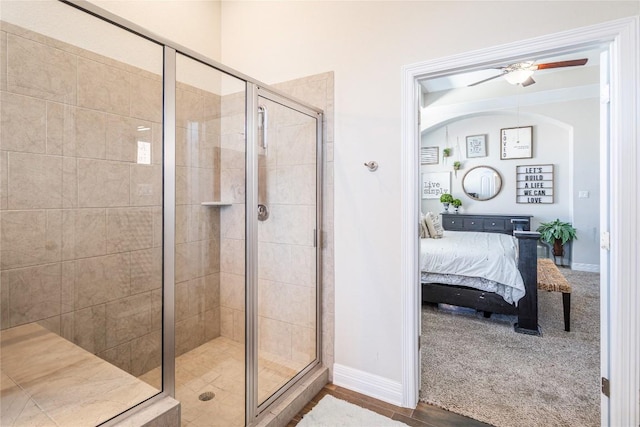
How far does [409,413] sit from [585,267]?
5.56m

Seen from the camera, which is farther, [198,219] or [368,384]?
[368,384]

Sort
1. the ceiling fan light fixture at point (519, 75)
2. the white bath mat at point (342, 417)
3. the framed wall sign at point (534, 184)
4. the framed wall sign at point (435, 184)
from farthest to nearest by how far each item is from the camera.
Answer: the framed wall sign at point (435, 184) → the framed wall sign at point (534, 184) → the ceiling fan light fixture at point (519, 75) → the white bath mat at point (342, 417)

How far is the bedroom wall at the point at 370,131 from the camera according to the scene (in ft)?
6.39

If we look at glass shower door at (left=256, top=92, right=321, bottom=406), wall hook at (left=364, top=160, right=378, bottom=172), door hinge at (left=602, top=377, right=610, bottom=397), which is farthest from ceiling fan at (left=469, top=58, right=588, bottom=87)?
door hinge at (left=602, top=377, right=610, bottom=397)

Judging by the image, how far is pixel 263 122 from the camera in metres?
1.98

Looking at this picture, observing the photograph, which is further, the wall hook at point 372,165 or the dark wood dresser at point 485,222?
the dark wood dresser at point 485,222

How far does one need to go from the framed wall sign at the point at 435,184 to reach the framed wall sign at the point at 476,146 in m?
0.62

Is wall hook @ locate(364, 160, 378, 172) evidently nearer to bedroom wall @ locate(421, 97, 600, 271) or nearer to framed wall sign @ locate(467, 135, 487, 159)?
bedroom wall @ locate(421, 97, 600, 271)

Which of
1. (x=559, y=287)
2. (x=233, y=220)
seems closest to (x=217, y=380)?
(x=233, y=220)

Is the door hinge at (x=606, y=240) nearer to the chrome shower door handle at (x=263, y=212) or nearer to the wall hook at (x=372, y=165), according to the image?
the wall hook at (x=372, y=165)

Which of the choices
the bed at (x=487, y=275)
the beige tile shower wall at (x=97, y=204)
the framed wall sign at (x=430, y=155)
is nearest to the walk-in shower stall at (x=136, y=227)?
the beige tile shower wall at (x=97, y=204)

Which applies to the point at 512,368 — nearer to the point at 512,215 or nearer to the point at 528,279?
the point at 528,279

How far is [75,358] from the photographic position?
4.97 feet

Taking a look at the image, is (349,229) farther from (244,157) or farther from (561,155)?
(561,155)
